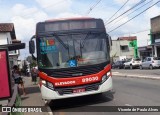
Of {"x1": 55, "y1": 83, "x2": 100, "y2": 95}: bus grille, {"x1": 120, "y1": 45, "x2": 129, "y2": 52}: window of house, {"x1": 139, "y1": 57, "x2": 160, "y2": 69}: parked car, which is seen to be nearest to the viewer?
{"x1": 55, "y1": 83, "x2": 100, "y2": 95}: bus grille

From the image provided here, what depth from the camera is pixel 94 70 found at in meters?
12.5

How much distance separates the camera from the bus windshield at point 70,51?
12.5 m

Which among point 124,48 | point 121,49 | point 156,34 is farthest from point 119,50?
point 156,34

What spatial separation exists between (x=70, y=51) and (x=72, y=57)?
A: 0.24m

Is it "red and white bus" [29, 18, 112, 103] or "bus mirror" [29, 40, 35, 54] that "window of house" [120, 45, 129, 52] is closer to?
"red and white bus" [29, 18, 112, 103]

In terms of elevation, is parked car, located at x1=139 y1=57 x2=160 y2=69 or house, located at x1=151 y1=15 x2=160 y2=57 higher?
house, located at x1=151 y1=15 x2=160 y2=57

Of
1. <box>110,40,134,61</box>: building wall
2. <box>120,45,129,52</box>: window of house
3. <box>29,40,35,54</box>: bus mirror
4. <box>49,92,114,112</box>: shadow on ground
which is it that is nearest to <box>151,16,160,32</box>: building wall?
<box>110,40,134,61</box>: building wall

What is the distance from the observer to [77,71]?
12414 mm

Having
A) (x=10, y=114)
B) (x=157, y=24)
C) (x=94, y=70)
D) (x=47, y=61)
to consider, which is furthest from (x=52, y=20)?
(x=157, y=24)

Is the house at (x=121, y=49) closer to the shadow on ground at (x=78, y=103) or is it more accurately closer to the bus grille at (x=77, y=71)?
the shadow on ground at (x=78, y=103)

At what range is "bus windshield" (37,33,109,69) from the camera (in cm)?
1249

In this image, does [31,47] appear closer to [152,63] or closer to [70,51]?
[70,51]

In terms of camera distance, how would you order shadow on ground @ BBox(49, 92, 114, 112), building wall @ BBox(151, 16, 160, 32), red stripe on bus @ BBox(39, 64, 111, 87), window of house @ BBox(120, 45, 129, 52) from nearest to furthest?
red stripe on bus @ BBox(39, 64, 111, 87), shadow on ground @ BBox(49, 92, 114, 112), building wall @ BBox(151, 16, 160, 32), window of house @ BBox(120, 45, 129, 52)

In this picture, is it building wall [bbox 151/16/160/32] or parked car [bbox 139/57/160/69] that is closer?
parked car [bbox 139/57/160/69]
